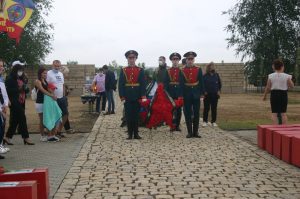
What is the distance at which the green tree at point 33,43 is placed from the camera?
34812 mm

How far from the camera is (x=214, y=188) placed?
6.36m

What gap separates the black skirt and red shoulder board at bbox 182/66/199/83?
1815 millimetres

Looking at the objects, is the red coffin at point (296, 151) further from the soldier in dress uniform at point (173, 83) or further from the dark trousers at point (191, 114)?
the soldier in dress uniform at point (173, 83)

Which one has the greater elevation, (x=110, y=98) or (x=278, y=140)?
(x=110, y=98)

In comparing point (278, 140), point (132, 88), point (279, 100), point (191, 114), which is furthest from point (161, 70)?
point (278, 140)

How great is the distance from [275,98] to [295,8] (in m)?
29.6

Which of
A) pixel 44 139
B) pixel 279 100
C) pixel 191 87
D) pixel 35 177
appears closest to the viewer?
pixel 35 177

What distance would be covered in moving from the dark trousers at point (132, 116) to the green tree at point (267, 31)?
2758cm

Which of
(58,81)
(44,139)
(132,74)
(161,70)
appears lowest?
(44,139)

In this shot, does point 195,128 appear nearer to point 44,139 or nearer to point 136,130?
point 136,130

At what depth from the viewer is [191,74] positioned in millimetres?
11625

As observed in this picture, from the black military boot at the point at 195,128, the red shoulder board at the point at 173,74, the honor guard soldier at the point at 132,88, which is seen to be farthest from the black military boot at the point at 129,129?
the red shoulder board at the point at 173,74

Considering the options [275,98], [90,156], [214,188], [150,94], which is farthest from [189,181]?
[150,94]

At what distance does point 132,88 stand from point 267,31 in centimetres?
2876
